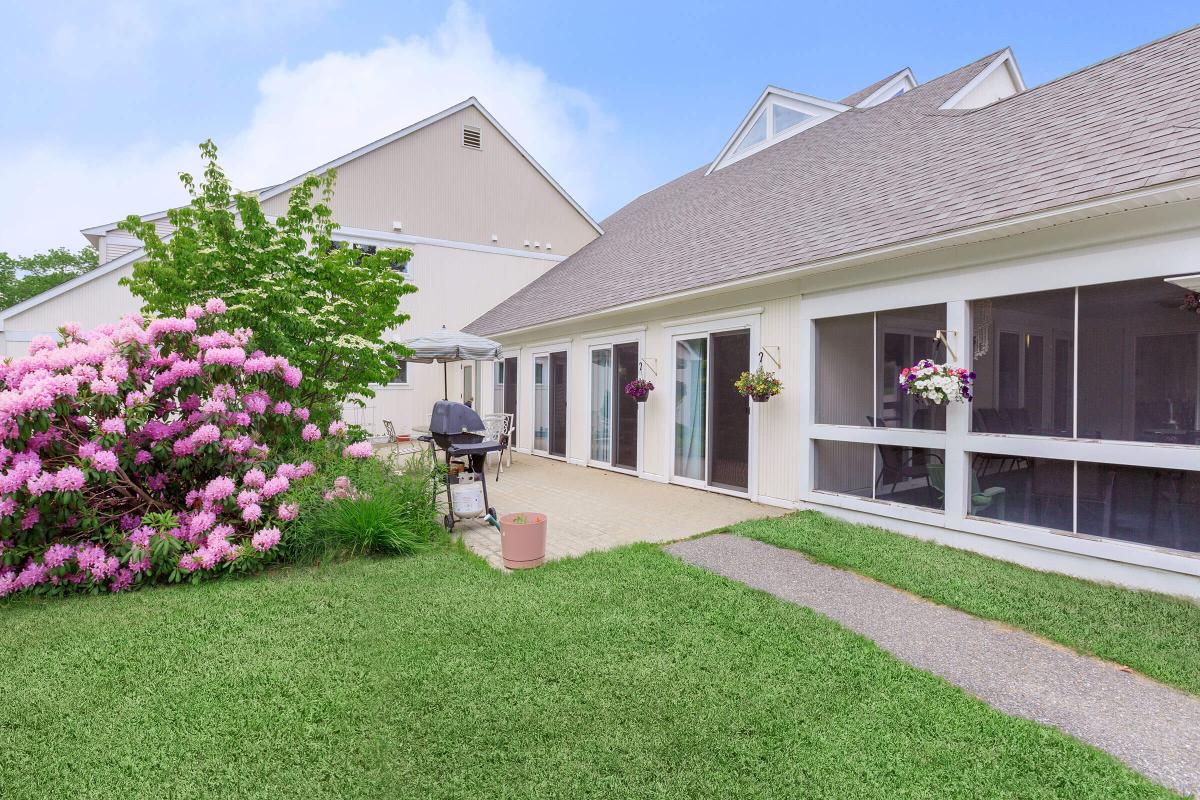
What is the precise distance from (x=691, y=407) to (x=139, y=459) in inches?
247

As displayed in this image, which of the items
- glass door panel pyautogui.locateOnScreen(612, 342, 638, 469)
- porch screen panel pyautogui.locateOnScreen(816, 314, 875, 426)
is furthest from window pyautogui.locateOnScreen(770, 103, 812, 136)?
porch screen panel pyautogui.locateOnScreen(816, 314, 875, 426)

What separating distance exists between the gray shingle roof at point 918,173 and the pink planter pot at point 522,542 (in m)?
4.15

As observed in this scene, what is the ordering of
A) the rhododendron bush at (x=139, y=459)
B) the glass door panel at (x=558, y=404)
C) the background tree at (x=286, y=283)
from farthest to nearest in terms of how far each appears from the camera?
the glass door panel at (x=558, y=404), the background tree at (x=286, y=283), the rhododendron bush at (x=139, y=459)

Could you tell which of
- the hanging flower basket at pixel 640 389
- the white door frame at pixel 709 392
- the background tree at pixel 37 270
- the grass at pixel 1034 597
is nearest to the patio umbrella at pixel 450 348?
the hanging flower basket at pixel 640 389

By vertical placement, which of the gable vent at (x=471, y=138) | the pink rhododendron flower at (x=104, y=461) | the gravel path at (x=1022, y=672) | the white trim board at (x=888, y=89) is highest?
the gable vent at (x=471, y=138)

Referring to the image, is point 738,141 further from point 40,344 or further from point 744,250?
point 40,344

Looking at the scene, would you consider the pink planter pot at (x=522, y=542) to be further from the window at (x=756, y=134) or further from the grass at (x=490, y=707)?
the window at (x=756, y=134)

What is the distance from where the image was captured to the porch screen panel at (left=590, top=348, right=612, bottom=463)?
996 cm

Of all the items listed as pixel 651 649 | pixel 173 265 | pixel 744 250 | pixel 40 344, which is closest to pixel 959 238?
pixel 744 250

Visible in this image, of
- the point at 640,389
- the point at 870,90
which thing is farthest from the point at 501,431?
the point at 870,90

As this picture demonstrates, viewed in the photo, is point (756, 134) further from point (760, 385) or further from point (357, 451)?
point (357, 451)

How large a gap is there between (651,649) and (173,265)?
7.05 metres

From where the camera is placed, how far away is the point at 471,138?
16.1m

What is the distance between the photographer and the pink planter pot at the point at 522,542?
4.54 m
